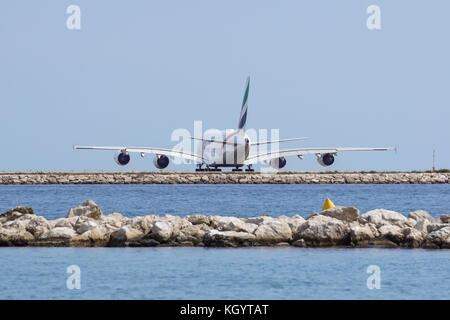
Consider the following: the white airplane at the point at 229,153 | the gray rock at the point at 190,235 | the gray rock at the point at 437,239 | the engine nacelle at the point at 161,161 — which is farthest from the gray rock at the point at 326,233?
the engine nacelle at the point at 161,161

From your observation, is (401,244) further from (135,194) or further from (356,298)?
(135,194)

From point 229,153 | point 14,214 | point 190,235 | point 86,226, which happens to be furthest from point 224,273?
point 229,153

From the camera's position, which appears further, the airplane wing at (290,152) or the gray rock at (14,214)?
the airplane wing at (290,152)

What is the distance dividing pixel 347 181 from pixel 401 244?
215ft

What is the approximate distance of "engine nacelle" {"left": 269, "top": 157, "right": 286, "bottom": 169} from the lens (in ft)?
306

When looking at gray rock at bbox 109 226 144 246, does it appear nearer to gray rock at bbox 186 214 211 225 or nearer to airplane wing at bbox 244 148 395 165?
gray rock at bbox 186 214 211 225

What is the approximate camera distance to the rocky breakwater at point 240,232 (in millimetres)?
29312

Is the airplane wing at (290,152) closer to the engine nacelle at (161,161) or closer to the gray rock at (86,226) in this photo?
the engine nacelle at (161,161)

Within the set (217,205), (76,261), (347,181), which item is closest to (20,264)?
(76,261)

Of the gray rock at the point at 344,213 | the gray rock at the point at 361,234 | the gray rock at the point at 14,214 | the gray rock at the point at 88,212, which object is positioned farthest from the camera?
the gray rock at the point at 88,212

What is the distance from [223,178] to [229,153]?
16.5ft

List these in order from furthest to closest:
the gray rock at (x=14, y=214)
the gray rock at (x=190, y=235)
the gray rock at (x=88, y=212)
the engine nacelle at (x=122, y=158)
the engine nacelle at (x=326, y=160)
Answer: the engine nacelle at (x=326, y=160) < the engine nacelle at (x=122, y=158) < the gray rock at (x=88, y=212) < the gray rock at (x=14, y=214) < the gray rock at (x=190, y=235)

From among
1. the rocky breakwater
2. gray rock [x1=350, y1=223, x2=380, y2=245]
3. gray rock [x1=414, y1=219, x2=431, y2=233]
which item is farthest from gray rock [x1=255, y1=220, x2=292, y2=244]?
gray rock [x1=414, y1=219, x2=431, y2=233]

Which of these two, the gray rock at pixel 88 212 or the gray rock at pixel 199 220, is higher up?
the gray rock at pixel 88 212
